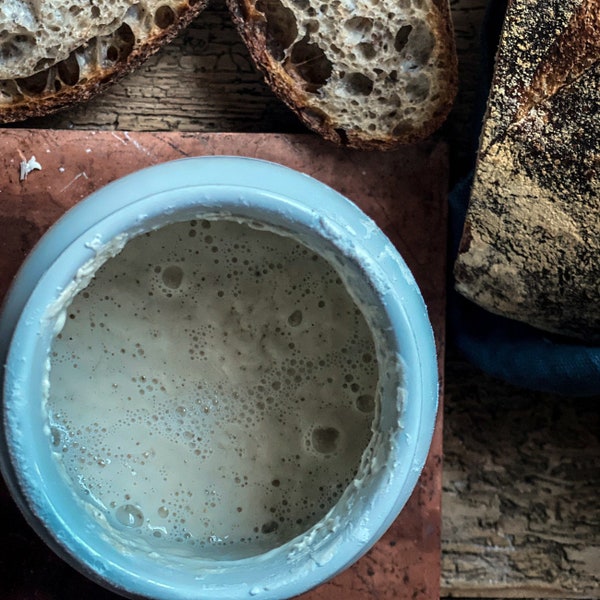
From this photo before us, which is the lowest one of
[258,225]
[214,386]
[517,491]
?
[517,491]

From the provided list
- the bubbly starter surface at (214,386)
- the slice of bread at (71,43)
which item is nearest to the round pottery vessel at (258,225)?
the bubbly starter surface at (214,386)

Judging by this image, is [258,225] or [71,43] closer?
[258,225]

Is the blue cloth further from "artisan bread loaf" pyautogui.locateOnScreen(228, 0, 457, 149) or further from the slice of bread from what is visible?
the slice of bread

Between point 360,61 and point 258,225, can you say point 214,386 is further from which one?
point 360,61

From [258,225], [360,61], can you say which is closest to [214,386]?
[258,225]

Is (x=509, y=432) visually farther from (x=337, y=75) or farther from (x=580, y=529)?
(x=337, y=75)

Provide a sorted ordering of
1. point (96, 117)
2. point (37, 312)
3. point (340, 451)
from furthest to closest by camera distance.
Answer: point (96, 117), point (340, 451), point (37, 312)

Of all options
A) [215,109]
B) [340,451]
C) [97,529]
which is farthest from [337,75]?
[97,529]

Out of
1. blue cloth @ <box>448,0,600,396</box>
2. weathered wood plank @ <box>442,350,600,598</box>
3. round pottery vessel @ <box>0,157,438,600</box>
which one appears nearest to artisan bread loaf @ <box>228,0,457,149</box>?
blue cloth @ <box>448,0,600,396</box>
